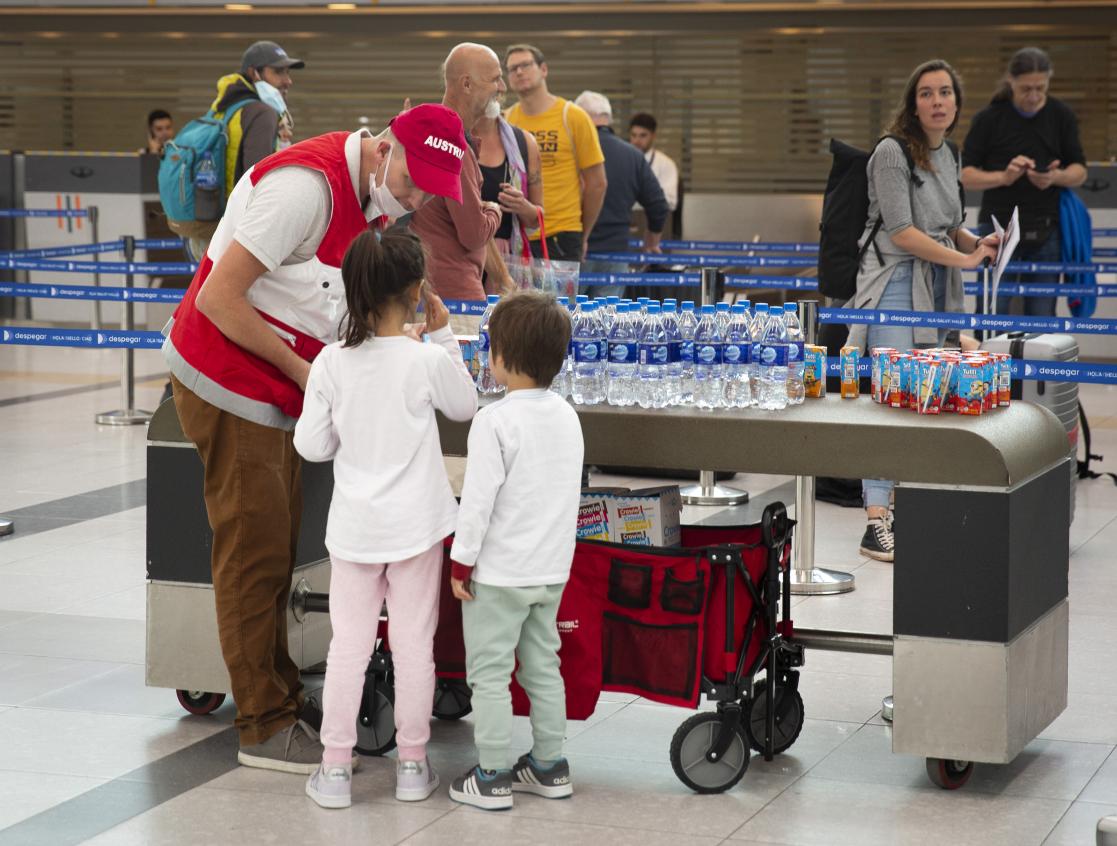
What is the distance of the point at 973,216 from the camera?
41.2 feet

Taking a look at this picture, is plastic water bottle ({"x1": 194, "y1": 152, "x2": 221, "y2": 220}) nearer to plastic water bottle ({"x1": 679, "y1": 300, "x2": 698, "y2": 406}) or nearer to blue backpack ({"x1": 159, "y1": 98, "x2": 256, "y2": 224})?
blue backpack ({"x1": 159, "y1": 98, "x2": 256, "y2": 224})

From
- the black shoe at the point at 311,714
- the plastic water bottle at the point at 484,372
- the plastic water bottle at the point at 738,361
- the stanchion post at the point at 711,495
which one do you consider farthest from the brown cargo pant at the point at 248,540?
the stanchion post at the point at 711,495

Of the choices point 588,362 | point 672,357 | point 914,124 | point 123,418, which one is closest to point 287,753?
point 588,362

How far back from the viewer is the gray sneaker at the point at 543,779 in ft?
11.9

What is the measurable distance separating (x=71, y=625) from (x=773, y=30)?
11151 millimetres

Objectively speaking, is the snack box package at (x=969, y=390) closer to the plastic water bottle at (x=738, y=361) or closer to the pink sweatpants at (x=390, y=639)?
the plastic water bottle at (x=738, y=361)

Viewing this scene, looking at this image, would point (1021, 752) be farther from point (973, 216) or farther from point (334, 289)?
point (973, 216)

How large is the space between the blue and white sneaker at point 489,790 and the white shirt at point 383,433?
19.6 inches

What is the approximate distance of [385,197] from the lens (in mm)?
3760

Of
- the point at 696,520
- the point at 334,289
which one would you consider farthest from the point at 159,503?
the point at 696,520

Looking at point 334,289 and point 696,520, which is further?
point 696,520

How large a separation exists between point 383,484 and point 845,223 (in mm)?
2880

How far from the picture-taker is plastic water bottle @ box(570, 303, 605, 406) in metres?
3.92

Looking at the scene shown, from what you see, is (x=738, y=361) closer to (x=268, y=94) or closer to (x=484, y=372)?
(x=484, y=372)
